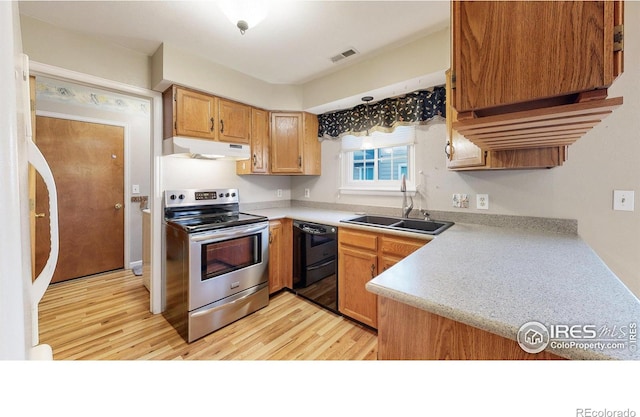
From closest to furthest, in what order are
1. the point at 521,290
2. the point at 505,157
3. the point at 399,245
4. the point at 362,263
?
the point at 521,290
the point at 505,157
the point at 399,245
the point at 362,263

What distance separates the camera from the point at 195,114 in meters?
2.24

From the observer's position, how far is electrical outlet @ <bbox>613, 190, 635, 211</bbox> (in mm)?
1403

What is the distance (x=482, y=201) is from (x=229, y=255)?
2.16 m

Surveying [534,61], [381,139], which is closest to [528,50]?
[534,61]

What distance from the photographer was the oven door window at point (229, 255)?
6.58 ft

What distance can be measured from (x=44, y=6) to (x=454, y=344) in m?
2.91

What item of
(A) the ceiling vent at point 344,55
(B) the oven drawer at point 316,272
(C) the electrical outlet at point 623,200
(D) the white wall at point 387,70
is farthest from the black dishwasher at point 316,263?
(C) the electrical outlet at point 623,200

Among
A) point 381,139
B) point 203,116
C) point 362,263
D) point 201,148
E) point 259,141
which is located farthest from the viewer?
point 259,141

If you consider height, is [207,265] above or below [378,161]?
below

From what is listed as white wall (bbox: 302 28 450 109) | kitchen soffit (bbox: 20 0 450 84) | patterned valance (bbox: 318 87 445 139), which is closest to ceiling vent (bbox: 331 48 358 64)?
kitchen soffit (bbox: 20 0 450 84)

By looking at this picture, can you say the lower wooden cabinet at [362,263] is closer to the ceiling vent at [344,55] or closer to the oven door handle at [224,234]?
the oven door handle at [224,234]

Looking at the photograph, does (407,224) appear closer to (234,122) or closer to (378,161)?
(378,161)

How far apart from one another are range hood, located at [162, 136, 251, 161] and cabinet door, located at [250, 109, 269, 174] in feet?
0.68
